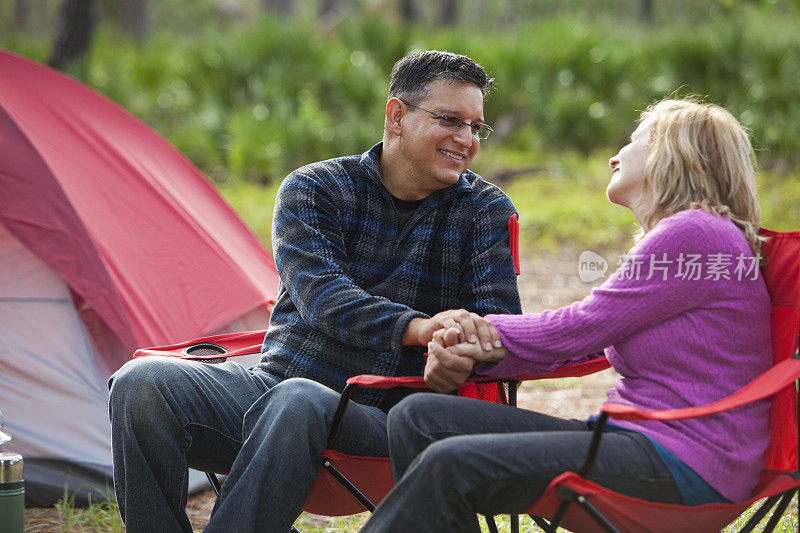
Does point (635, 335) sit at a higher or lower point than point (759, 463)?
higher

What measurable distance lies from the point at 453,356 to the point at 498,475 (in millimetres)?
392

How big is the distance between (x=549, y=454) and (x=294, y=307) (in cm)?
104

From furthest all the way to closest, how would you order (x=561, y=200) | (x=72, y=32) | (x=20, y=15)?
(x=20, y=15) < (x=72, y=32) < (x=561, y=200)

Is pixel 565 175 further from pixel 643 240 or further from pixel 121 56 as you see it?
pixel 643 240

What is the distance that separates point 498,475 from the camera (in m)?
1.94

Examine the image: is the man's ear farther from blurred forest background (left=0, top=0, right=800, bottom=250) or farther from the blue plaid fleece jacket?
blurred forest background (left=0, top=0, right=800, bottom=250)

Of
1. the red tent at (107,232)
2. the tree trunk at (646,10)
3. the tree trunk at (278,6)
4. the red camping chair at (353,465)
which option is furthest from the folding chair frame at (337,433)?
the tree trunk at (646,10)

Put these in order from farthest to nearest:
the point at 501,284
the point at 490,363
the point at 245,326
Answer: the point at 245,326 < the point at 501,284 < the point at 490,363

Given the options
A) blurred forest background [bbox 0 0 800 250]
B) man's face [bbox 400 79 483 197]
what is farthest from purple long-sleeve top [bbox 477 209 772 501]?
blurred forest background [bbox 0 0 800 250]

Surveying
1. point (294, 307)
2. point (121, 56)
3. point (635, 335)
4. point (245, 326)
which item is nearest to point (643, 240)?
point (635, 335)

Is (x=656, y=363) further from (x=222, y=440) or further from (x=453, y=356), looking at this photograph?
(x=222, y=440)

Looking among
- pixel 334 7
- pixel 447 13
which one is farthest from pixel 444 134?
pixel 334 7

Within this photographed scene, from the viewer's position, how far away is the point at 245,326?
3816mm

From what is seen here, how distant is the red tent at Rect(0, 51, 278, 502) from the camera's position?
3.44 metres
